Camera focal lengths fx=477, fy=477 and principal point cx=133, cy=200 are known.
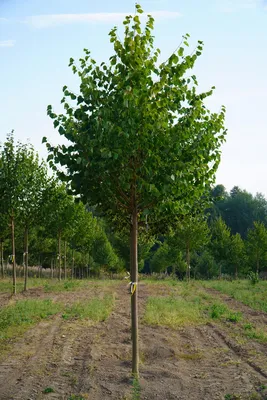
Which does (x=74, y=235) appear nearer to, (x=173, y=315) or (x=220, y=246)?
(x=220, y=246)

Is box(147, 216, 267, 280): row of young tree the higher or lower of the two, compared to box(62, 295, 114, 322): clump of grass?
higher

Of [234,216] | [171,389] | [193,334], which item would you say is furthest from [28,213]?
[234,216]

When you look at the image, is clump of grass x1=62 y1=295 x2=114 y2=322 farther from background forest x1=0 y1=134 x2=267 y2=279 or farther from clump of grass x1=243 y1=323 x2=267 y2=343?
clump of grass x1=243 y1=323 x2=267 y2=343

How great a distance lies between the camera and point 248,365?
31.1ft

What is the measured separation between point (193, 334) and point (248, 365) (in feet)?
11.2

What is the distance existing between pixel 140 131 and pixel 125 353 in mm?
5008

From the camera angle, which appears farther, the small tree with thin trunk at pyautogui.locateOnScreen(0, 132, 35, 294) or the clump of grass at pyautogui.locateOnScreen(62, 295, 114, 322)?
the small tree with thin trunk at pyautogui.locateOnScreen(0, 132, 35, 294)

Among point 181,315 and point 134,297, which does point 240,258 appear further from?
point 134,297

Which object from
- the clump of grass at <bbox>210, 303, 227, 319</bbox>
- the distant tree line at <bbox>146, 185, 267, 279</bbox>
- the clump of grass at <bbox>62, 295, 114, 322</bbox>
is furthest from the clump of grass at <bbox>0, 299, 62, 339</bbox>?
the distant tree line at <bbox>146, 185, 267, 279</bbox>

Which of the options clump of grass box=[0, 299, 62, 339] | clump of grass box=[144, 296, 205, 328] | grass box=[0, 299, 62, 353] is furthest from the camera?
clump of grass box=[144, 296, 205, 328]

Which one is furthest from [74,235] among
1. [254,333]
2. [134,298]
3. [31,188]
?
[134,298]

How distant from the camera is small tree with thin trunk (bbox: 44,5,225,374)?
7.93 m

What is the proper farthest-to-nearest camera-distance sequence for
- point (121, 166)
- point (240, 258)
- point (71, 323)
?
point (240, 258), point (71, 323), point (121, 166)

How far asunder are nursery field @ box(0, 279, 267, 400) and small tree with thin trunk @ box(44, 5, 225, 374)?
39.5 inches
